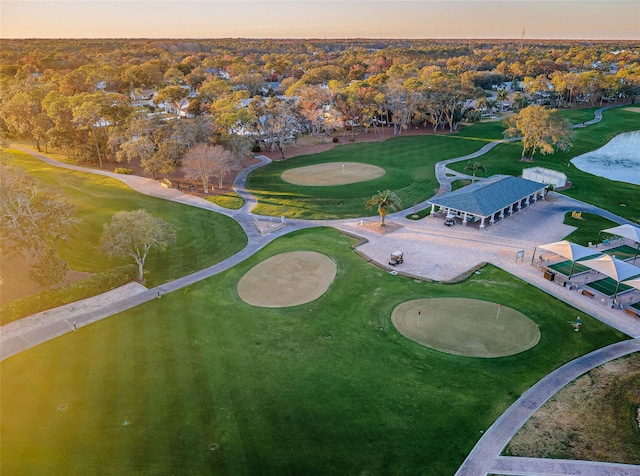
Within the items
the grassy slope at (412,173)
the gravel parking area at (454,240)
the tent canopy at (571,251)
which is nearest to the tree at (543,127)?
the grassy slope at (412,173)

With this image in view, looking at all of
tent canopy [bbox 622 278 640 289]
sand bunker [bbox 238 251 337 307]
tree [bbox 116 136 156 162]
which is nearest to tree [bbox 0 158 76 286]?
sand bunker [bbox 238 251 337 307]

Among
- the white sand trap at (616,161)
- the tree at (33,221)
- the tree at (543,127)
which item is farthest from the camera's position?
the white sand trap at (616,161)

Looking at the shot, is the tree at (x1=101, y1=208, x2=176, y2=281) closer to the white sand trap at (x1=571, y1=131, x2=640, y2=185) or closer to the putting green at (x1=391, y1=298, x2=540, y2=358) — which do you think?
the putting green at (x1=391, y1=298, x2=540, y2=358)

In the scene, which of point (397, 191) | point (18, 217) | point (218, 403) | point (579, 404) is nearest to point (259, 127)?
point (397, 191)

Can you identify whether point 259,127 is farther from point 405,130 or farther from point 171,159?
point 405,130

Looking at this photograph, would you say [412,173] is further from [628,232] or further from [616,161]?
[616,161]

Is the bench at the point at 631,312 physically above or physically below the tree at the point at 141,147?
below

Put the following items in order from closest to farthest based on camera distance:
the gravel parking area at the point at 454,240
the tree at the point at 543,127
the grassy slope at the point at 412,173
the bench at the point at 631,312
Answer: the bench at the point at 631,312 → the gravel parking area at the point at 454,240 → the grassy slope at the point at 412,173 → the tree at the point at 543,127

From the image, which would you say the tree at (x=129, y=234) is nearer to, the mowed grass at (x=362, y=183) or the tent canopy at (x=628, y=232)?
the mowed grass at (x=362, y=183)
